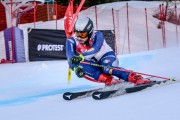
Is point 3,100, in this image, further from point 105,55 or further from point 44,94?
point 105,55

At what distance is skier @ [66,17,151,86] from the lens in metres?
5.75

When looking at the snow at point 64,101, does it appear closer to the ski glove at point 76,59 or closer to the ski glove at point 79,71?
the ski glove at point 79,71

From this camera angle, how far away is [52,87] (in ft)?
24.9

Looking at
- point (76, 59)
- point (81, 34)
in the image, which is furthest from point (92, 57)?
point (76, 59)

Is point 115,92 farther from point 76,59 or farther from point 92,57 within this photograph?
point 92,57

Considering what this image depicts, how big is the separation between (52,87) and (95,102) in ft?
9.14

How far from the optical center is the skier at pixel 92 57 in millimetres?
5750

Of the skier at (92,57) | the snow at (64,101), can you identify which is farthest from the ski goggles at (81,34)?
the snow at (64,101)

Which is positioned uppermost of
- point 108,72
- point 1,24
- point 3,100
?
point 1,24

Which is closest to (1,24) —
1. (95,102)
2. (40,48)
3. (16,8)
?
(16,8)

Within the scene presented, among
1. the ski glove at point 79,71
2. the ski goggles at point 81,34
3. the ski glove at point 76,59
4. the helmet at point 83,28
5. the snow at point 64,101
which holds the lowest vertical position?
the snow at point 64,101

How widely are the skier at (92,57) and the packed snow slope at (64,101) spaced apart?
50 centimetres

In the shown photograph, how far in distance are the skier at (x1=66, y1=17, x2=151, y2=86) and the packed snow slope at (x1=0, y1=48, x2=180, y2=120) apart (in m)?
0.50

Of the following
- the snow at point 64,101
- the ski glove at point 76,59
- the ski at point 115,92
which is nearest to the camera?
the snow at point 64,101
